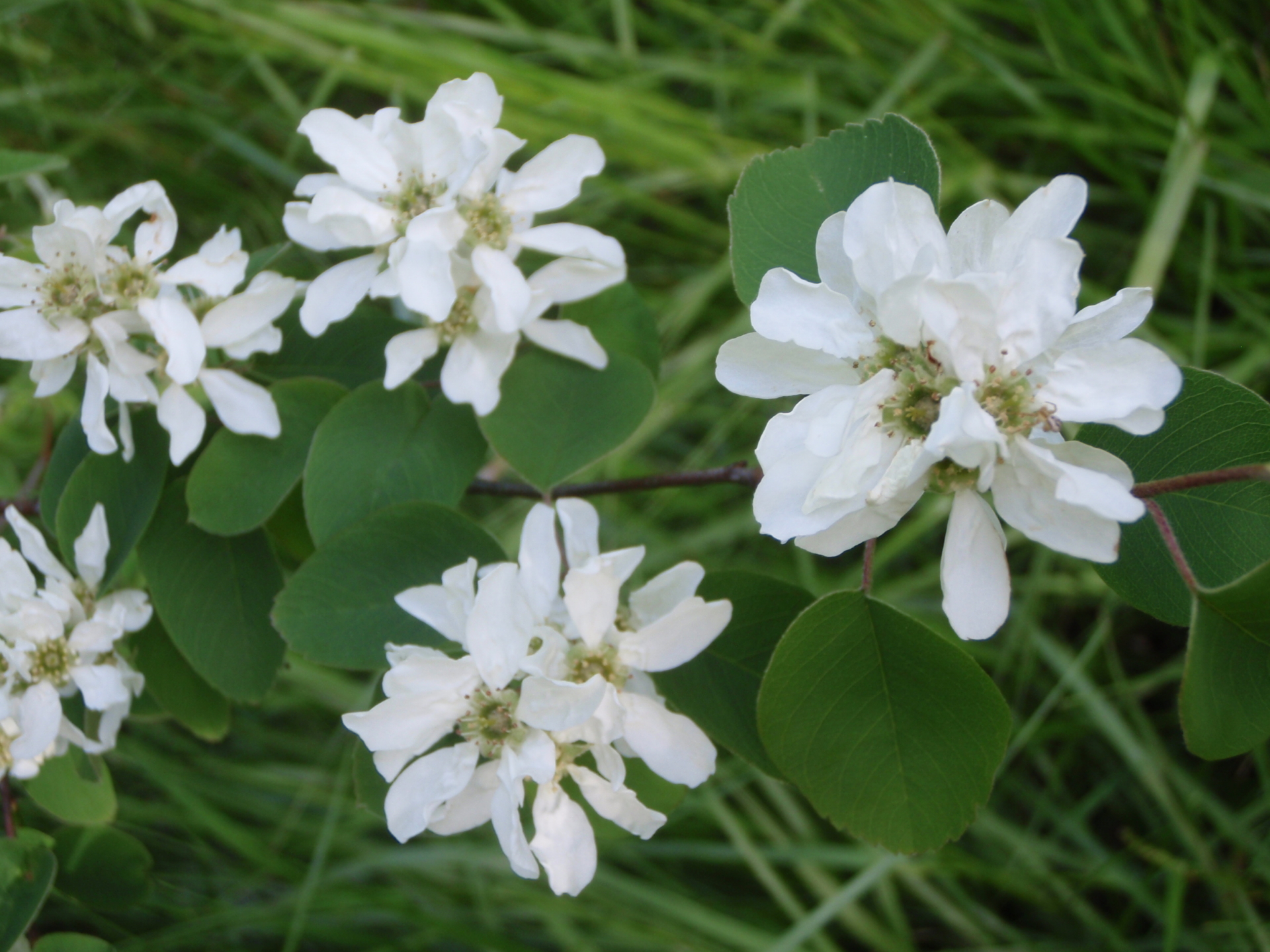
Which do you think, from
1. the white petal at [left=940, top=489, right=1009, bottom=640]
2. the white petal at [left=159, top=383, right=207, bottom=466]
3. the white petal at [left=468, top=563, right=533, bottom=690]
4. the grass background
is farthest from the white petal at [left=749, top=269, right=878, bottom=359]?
the grass background

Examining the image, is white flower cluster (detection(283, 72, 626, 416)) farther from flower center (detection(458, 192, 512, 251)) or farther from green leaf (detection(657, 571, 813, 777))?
green leaf (detection(657, 571, 813, 777))

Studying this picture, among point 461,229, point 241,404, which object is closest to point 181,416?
point 241,404

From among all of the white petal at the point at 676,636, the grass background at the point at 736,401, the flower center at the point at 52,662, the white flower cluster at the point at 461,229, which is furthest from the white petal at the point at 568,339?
the grass background at the point at 736,401

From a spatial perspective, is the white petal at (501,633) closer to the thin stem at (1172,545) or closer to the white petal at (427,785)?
the white petal at (427,785)

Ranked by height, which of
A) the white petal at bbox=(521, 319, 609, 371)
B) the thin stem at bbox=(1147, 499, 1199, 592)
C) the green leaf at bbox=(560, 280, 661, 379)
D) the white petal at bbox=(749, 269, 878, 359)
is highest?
the white petal at bbox=(749, 269, 878, 359)

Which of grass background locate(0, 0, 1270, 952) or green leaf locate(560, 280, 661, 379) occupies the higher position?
green leaf locate(560, 280, 661, 379)

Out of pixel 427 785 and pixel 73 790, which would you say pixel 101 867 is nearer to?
pixel 73 790
